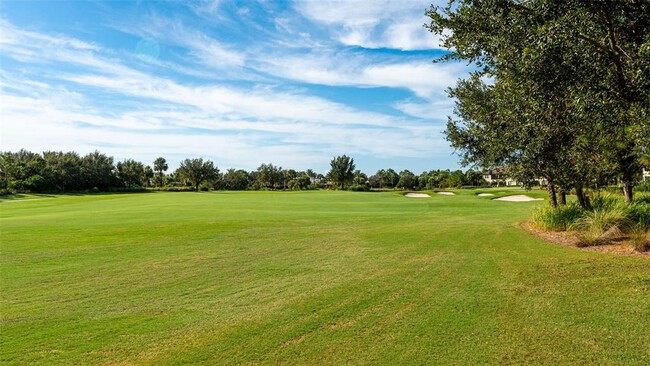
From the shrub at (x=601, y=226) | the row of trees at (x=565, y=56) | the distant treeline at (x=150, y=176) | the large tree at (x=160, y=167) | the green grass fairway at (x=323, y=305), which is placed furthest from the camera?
the large tree at (x=160, y=167)

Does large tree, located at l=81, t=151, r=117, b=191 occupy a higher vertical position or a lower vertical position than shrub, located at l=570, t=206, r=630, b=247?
higher

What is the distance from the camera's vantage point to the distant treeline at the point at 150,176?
8200 centimetres

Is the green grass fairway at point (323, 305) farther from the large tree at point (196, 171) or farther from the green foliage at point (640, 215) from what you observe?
the large tree at point (196, 171)

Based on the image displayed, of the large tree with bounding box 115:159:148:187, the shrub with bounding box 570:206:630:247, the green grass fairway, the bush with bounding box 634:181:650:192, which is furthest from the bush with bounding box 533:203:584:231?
the large tree with bounding box 115:159:148:187

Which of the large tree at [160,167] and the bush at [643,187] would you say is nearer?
the bush at [643,187]

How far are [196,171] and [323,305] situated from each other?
327 ft

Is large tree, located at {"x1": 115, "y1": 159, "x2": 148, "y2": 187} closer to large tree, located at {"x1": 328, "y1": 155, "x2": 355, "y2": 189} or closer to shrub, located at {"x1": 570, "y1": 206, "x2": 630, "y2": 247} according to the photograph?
large tree, located at {"x1": 328, "y1": 155, "x2": 355, "y2": 189}

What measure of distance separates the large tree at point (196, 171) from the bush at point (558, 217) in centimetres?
9293

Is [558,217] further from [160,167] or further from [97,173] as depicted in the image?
[160,167]

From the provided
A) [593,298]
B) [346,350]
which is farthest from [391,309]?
[593,298]

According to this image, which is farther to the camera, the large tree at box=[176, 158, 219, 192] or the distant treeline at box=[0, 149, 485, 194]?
the large tree at box=[176, 158, 219, 192]

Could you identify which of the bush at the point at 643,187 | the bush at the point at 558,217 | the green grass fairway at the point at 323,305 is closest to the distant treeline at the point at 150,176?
the bush at the point at 643,187

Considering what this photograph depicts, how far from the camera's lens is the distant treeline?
82.0 metres

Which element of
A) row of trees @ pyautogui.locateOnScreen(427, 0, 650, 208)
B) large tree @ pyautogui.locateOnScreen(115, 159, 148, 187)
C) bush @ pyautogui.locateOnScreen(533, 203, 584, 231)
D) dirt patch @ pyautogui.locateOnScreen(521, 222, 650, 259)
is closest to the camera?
row of trees @ pyautogui.locateOnScreen(427, 0, 650, 208)
